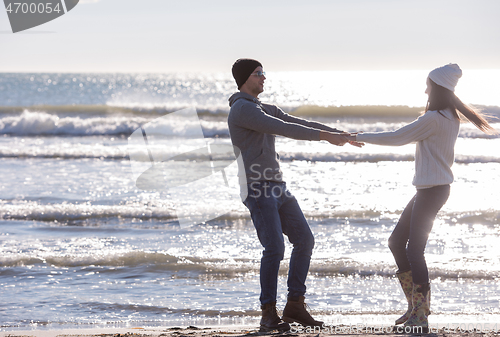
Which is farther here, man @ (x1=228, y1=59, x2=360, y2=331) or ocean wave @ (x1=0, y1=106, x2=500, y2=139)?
ocean wave @ (x1=0, y1=106, x2=500, y2=139)

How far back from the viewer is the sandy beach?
3.70 meters

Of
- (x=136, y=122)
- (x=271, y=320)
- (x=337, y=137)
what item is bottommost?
(x=271, y=320)

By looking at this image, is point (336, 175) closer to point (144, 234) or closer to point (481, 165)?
point (481, 165)

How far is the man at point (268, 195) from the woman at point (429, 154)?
58 centimetres

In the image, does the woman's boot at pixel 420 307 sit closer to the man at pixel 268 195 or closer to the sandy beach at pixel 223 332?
the sandy beach at pixel 223 332

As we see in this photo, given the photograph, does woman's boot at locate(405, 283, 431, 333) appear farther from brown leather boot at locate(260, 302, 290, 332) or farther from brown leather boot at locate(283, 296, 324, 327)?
brown leather boot at locate(260, 302, 290, 332)

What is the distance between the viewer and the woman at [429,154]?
3.75 meters

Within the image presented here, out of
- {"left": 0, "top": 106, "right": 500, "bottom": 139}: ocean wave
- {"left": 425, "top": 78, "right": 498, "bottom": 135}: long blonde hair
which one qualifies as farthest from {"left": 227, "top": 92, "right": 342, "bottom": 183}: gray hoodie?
{"left": 0, "top": 106, "right": 500, "bottom": 139}: ocean wave

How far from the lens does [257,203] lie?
3.89 meters

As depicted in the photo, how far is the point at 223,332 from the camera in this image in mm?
4000

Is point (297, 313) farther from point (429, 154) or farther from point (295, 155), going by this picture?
point (295, 155)

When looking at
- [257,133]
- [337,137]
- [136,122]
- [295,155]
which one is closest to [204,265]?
[257,133]

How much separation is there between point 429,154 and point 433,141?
0.10 m

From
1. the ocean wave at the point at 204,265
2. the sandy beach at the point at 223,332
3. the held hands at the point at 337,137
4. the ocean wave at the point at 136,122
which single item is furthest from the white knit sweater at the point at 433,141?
the ocean wave at the point at 136,122
